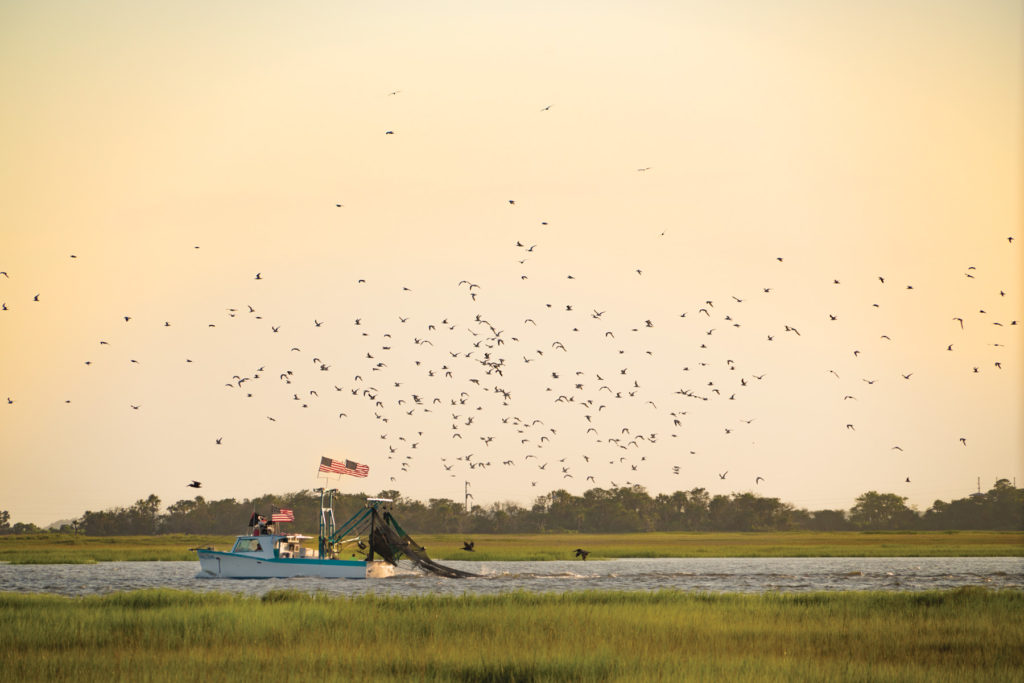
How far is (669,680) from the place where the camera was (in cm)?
2306

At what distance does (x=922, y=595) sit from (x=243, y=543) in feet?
132

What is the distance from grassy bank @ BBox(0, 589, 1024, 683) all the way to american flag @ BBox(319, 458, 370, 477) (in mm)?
15210

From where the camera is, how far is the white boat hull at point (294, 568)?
63.3 metres

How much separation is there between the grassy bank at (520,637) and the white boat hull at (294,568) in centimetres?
1966

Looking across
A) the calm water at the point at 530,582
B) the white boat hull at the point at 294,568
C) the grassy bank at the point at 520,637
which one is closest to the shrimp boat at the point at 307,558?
the white boat hull at the point at 294,568

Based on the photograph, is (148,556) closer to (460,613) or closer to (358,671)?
(460,613)

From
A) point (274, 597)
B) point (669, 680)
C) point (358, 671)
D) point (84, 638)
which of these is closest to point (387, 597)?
point (274, 597)

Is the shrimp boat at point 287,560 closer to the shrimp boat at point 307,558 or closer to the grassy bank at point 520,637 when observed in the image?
the shrimp boat at point 307,558

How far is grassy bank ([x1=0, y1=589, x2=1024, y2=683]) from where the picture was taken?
2488 cm

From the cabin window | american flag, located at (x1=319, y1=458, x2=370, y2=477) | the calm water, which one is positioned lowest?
the calm water

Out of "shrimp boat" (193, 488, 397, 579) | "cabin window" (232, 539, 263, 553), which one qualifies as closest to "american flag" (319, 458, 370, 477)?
"shrimp boat" (193, 488, 397, 579)

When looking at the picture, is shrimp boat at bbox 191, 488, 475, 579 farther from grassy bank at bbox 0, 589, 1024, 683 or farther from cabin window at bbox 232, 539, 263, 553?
grassy bank at bbox 0, 589, 1024, 683

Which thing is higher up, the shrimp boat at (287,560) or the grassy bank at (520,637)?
the shrimp boat at (287,560)

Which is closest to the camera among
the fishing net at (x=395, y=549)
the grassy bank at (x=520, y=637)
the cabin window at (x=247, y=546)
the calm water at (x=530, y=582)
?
the grassy bank at (x=520, y=637)
